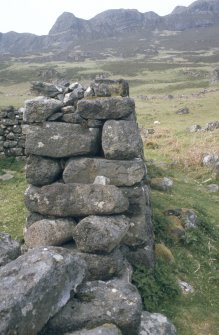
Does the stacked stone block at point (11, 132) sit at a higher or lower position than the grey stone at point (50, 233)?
lower

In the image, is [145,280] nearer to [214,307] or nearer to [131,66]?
[214,307]

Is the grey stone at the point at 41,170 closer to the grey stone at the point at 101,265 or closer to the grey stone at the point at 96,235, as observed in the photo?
the grey stone at the point at 96,235

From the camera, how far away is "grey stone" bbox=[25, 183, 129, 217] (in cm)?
1236

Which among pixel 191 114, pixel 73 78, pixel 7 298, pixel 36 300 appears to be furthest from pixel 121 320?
pixel 73 78

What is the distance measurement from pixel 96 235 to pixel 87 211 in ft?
3.71

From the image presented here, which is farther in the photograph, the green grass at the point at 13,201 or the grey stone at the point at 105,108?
the green grass at the point at 13,201

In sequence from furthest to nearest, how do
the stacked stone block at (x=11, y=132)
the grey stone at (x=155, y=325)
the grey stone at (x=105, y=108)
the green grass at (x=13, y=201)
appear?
the stacked stone block at (x=11, y=132) → the green grass at (x=13, y=201) → the grey stone at (x=105, y=108) → the grey stone at (x=155, y=325)

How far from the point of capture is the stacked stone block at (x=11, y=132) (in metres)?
Answer: 25.7

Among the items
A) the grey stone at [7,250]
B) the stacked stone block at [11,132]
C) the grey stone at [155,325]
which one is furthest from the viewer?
the stacked stone block at [11,132]

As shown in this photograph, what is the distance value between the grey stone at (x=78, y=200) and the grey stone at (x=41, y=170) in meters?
0.52

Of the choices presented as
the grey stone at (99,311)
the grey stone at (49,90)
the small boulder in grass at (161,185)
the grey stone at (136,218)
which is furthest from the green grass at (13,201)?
the small boulder in grass at (161,185)

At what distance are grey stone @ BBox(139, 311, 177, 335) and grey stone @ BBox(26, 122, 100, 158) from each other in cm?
520

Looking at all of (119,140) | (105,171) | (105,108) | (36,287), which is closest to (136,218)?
(105,171)

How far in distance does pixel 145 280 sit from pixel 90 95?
600cm
